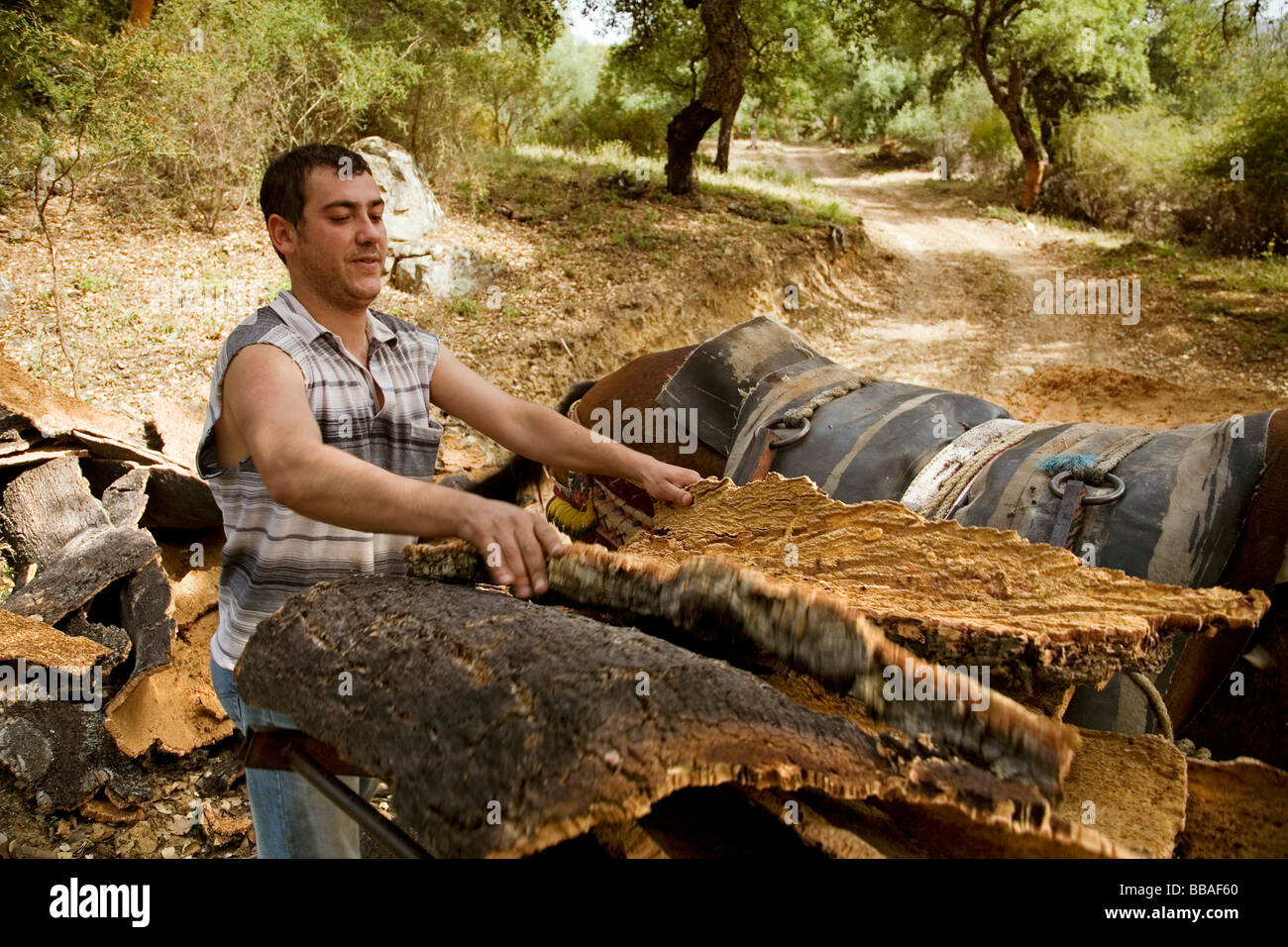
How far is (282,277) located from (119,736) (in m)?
5.13

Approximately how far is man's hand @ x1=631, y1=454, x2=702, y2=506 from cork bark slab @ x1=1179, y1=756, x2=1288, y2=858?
111cm

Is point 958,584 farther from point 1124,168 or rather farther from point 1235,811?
point 1124,168

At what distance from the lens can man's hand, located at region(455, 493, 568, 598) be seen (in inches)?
51.9

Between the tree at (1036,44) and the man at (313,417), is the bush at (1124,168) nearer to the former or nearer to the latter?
the tree at (1036,44)

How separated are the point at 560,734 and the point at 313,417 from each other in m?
0.87

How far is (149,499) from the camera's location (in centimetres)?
419

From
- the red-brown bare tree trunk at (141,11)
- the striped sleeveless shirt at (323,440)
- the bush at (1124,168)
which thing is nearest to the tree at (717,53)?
the bush at (1124,168)

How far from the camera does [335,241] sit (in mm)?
1745

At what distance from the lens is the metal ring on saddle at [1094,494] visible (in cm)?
206

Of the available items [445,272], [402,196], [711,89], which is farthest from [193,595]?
[711,89]

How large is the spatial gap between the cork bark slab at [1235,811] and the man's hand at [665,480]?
3.64ft

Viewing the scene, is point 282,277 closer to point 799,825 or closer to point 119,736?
point 119,736

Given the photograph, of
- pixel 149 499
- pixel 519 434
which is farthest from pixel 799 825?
pixel 149 499

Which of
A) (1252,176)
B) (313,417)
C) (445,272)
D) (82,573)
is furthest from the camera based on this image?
(1252,176)
